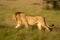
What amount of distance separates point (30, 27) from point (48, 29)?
0.94 m

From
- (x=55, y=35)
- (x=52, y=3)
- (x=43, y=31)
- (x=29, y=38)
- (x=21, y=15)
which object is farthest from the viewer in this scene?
(x=52, y=3)

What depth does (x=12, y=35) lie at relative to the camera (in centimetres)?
917

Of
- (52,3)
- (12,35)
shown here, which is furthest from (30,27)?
(52,3)

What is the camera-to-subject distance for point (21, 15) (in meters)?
11.0

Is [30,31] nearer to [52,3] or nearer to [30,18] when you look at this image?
[30,18]

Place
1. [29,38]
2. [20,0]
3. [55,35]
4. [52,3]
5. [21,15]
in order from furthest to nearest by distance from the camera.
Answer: [20,0] → [52,3] → [21,15] → [55,35] → [29,38]

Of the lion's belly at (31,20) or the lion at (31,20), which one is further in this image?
the lion's belly at (31,20)

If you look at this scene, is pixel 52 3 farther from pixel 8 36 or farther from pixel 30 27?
pixel 8 36

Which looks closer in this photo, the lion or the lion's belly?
the lion

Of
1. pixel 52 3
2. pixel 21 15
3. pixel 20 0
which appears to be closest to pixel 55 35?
pixel 21 15

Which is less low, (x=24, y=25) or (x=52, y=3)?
(x=24, y=25)

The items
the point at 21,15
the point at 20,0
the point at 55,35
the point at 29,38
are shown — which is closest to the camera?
the point at 29,38

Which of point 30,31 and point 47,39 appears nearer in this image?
point 47,39

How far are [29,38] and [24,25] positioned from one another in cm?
250
